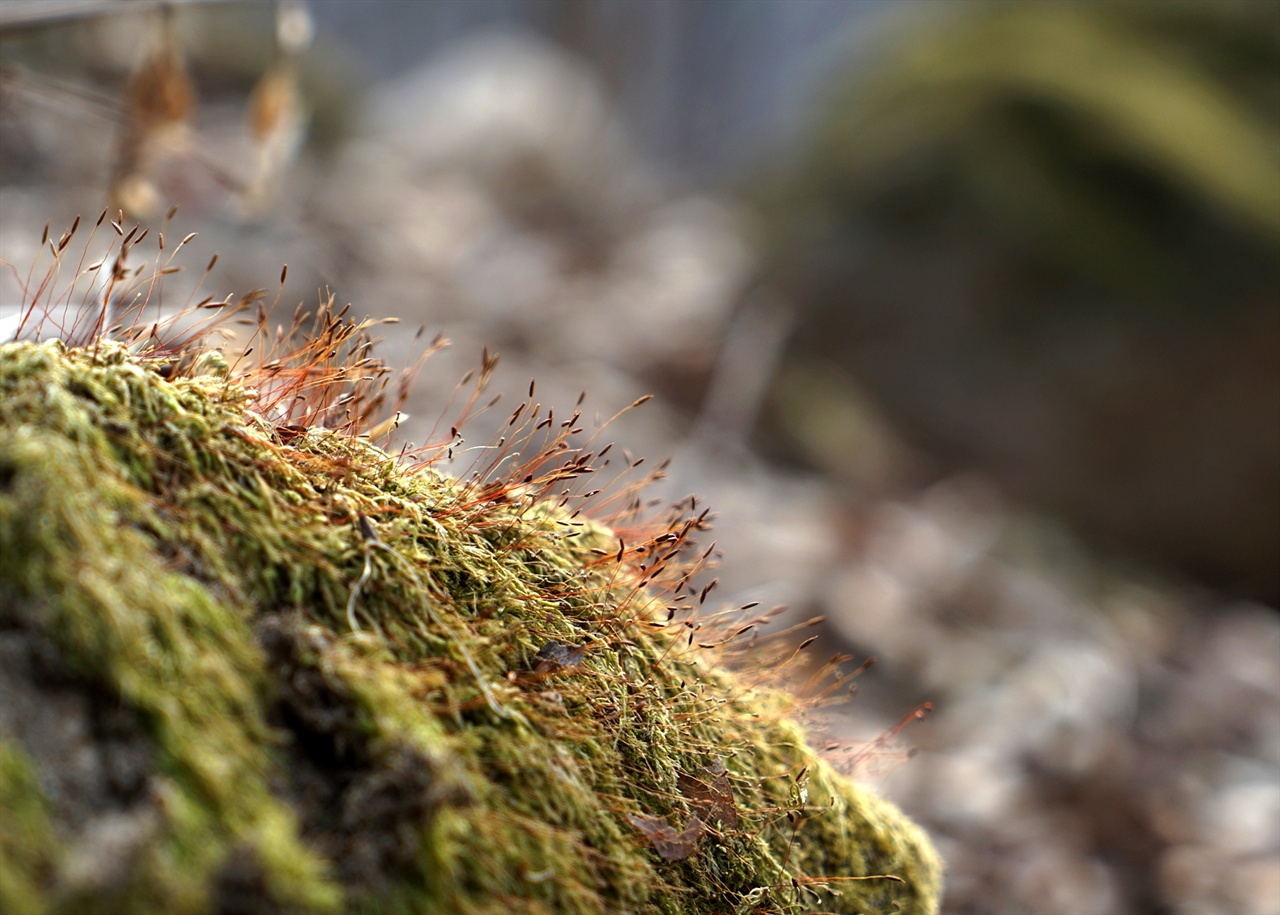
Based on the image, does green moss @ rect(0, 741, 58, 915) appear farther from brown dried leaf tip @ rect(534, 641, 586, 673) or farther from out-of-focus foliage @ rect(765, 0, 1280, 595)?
out-of-focus foliage @ rect(765, 0, 1280, 595)

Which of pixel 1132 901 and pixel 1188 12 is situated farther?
pixel 1188 12

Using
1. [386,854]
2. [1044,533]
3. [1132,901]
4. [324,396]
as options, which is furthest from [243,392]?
[1044,533]

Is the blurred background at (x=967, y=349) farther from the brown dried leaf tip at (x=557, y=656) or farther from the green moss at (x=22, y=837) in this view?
the green moss at (x=22, y=837)

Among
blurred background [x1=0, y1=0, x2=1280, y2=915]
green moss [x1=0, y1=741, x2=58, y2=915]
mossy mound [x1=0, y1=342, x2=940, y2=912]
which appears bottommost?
green moss [x1=0, y1=741, x2=58, y2=915]

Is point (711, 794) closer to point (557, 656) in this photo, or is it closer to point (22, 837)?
point (557, 656)

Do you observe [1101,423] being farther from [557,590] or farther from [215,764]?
[215,764]

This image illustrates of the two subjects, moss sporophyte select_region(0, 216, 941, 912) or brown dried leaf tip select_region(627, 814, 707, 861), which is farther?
brown dried leaf tip select_region(627, 814, 707, 861)

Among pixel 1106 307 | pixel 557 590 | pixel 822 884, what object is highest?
pixel 1106 307

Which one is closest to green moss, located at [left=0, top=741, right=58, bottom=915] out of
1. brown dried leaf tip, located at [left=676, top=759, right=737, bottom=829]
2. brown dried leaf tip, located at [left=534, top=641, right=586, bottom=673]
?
brown dried leaf tip, located at [left=534, top=641, right=586, bottom=673]

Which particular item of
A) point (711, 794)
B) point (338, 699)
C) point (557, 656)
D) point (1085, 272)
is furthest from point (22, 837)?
point (1085, 272)
